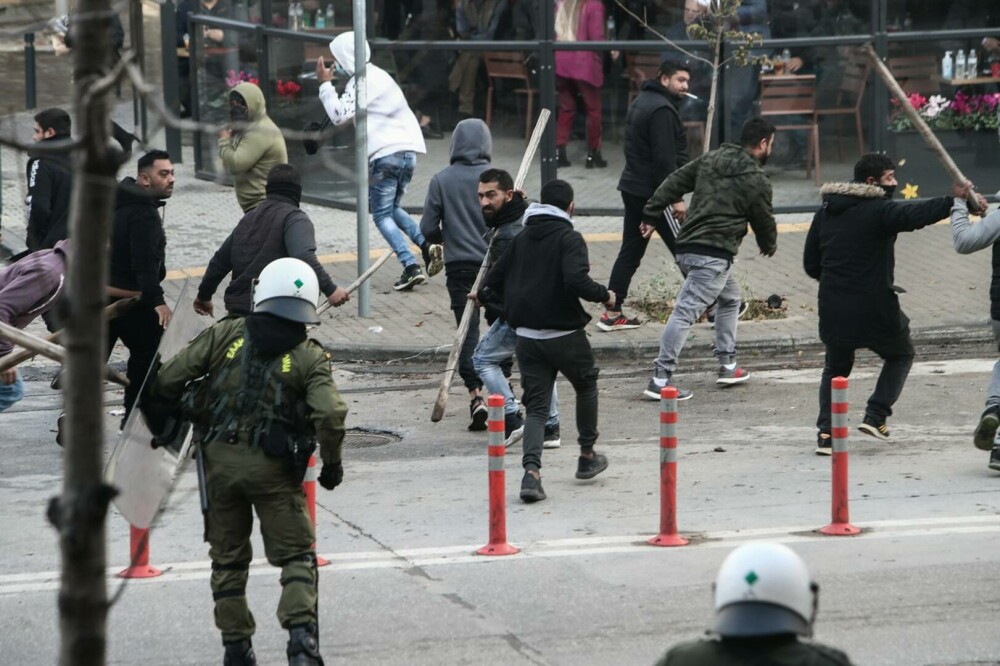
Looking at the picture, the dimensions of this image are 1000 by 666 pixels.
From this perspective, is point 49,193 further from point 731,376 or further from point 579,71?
point 579,71

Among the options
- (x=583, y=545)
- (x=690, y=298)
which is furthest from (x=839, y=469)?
(x=690, y=298)

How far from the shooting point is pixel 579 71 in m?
16.7

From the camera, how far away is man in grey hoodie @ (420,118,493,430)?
10.9m

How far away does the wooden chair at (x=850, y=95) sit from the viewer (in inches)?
660

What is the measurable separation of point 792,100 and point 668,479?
9.40m

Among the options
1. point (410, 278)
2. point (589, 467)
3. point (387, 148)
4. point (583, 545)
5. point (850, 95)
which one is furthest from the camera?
point (850, 95)

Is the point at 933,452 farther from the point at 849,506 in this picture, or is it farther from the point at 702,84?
the point at 702,84

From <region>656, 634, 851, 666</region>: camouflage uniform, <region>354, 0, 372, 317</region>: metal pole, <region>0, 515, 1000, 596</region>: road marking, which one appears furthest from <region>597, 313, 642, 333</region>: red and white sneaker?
<region>656, 634, 851, 666</region>: camouflage uniform

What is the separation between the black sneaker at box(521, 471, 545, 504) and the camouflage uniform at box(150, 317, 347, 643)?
2577 mm

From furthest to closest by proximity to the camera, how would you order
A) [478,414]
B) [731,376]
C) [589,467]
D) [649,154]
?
[649,154], [731,376], [478,414], [589,467]

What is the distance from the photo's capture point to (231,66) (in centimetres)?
1870

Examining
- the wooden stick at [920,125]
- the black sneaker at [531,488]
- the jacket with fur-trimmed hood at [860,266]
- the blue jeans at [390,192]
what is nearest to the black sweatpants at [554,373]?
the black sneaker at [531,488]

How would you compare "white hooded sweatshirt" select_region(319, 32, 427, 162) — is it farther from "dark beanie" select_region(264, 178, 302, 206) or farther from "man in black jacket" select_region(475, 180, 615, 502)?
"man in black jacket" select_region(475, 180, 615, 502)

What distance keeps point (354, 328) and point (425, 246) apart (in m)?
1.14
